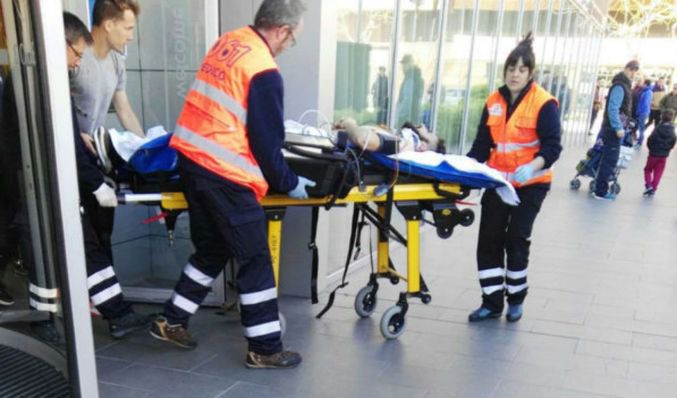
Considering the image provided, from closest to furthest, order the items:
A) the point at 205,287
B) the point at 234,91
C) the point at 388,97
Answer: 1. the point at 234,91
2. the point at 205,287
3. the point at 388,97

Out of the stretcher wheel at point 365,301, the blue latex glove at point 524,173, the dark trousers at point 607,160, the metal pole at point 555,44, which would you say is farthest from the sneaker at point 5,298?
the metal pole at point 555,44

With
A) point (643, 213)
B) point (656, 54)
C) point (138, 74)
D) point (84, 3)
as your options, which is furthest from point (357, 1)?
point (656, 54)

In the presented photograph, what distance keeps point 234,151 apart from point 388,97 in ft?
10.6

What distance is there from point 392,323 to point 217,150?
1.59 m

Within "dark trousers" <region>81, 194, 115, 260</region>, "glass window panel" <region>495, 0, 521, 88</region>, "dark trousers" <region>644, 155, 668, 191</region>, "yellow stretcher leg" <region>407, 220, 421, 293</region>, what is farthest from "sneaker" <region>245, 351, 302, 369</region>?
"dark trousers" <region>644, 155, 668, 191</region>

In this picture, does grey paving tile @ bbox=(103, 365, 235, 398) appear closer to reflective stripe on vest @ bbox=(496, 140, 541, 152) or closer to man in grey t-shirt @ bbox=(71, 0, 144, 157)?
man in grey t-shirt @ bbox=(71, 0, 144, 157)

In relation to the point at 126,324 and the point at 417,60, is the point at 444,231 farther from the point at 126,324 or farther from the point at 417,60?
the point at 417,60

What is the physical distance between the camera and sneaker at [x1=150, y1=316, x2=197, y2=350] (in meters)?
3.54

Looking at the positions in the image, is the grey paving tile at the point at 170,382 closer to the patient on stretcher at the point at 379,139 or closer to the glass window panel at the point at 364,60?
the patient on stretcher at the point at 379,139

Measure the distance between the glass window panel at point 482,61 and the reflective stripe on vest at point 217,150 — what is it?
595 cm

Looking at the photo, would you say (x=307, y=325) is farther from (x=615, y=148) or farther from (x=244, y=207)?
(x=615, y=148)

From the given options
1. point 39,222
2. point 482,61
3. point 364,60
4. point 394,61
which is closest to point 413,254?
point 39,222

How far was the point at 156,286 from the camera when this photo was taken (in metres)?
4.52

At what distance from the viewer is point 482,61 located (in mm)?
8969
